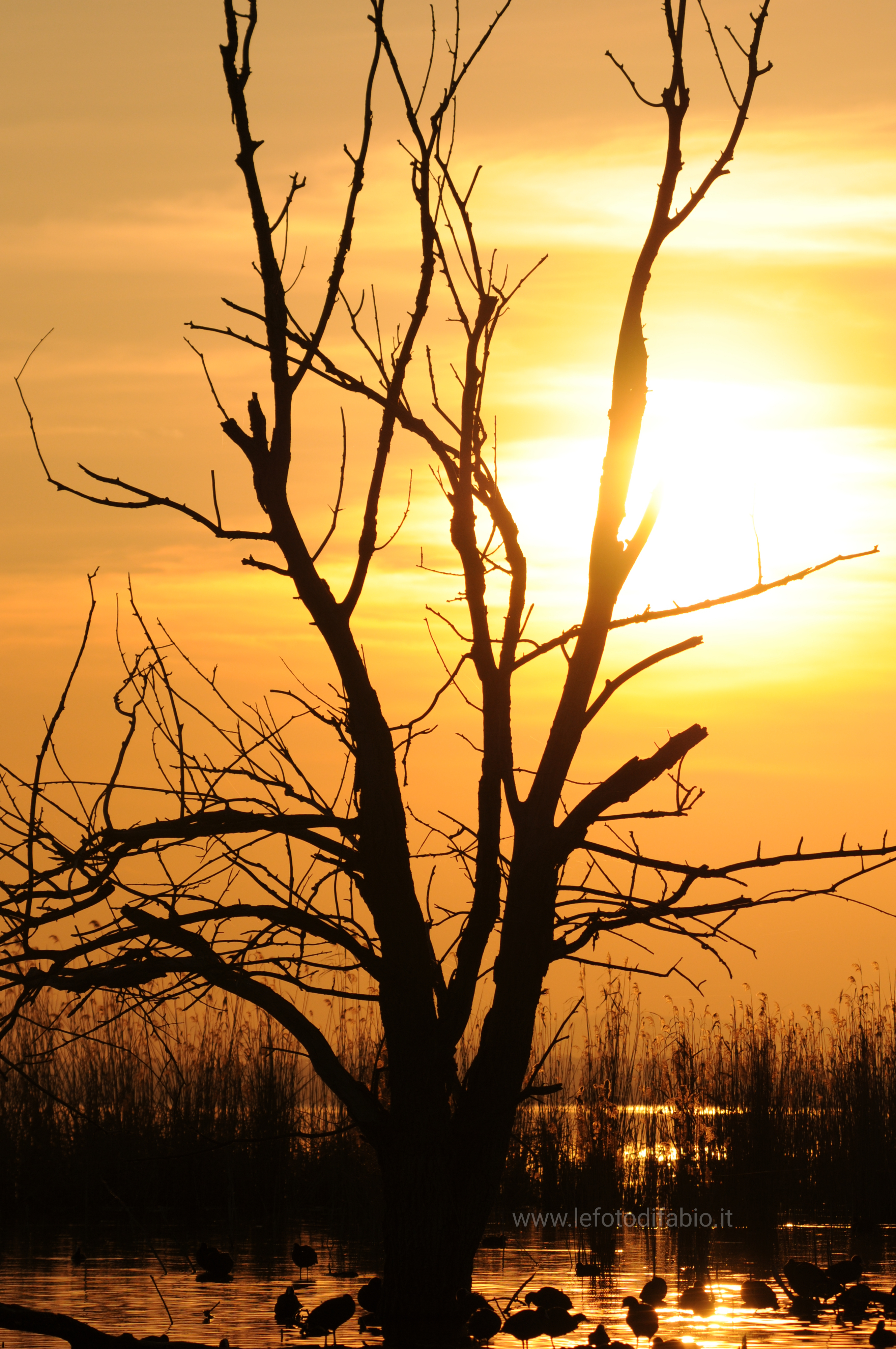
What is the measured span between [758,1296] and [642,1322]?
3.10ft

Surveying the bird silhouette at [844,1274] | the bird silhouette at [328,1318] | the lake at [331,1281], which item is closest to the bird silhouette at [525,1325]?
the lake at [331,1281]

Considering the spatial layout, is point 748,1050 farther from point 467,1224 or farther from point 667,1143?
point 467,1224

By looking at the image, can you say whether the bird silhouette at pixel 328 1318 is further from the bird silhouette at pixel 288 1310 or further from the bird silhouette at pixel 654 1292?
the bird silhouette at pixel 654 1292

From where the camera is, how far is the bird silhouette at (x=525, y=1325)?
4.98 metres

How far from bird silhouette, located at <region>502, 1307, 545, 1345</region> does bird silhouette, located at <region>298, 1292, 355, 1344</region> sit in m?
0.57

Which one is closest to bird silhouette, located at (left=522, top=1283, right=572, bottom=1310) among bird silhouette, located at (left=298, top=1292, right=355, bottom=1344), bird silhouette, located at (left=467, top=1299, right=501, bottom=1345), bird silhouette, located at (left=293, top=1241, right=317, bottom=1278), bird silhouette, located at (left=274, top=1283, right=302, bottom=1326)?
bird silhouette, located at (left=467, top=1299, right=501, bottom=1345)

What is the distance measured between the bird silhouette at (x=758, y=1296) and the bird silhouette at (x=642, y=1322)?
2.69ft

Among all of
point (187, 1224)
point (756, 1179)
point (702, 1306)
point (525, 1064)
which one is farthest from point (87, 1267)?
point (756, 1179)

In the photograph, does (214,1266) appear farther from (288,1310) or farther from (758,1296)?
(758,1296)

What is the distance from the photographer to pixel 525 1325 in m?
5.00

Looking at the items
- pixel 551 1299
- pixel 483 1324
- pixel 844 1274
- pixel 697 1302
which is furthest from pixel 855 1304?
pixel 483 1324

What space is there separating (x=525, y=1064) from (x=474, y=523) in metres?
1.80

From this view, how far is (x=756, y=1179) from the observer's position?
904 centimetres

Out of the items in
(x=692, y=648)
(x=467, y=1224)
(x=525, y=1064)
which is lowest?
(x=467, y=1224)
